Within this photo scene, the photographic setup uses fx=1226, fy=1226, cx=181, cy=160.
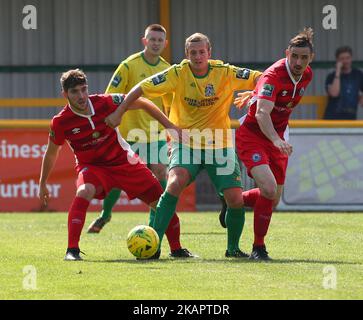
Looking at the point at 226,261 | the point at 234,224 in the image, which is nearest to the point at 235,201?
the point at 234,224

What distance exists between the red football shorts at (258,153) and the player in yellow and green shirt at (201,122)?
118 millimetres

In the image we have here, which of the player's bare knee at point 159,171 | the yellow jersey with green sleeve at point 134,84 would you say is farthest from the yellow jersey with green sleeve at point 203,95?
the player's bare knee at point 159,171

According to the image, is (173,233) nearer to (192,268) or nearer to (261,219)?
(261,219)

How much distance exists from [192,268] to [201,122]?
1.52 meters

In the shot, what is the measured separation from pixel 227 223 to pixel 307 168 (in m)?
6.87

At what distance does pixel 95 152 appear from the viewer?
1080 centimetres

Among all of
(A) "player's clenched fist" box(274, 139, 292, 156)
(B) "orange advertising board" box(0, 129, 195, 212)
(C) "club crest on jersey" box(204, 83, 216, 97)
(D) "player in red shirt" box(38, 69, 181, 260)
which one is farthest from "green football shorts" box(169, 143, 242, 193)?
(B) "orange advertising board" box(0, 129, 195, 212)

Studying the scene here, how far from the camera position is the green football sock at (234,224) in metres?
10.6

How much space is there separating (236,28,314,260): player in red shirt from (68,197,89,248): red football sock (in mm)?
1456

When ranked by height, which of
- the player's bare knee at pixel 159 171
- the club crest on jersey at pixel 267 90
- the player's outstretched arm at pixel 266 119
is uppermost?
the club crest on jersey at pixel 267 90

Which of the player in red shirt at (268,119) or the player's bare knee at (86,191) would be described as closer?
the player in red shirt at (268,119)

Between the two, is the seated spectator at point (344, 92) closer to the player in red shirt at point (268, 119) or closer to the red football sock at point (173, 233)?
the player in red shirt at point (268, 119)

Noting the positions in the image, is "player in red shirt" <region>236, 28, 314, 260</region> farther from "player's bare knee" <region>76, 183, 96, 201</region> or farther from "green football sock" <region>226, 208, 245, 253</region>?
"player's bare knee" <region>76, 183, 96, 201</region>
